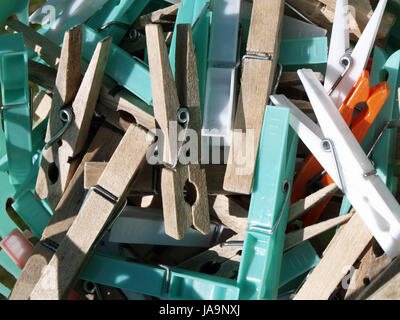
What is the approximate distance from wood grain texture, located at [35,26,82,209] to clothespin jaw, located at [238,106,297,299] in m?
0.55

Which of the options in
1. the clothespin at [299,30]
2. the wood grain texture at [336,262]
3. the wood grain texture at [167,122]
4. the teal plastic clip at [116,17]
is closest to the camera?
the wood grain texture at [167,122]

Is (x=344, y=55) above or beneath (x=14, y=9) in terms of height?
beneath

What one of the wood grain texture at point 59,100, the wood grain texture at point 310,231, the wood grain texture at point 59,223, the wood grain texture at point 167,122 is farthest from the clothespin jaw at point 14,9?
the wood grain texture at point 310,231

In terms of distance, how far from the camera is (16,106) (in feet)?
5.03

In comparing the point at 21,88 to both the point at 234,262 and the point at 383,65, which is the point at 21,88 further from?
the point at 383,65

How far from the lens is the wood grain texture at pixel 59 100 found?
1.47 meters

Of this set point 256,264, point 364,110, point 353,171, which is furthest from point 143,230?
point 364,110

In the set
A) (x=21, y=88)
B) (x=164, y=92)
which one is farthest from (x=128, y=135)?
(x=21, y=88)

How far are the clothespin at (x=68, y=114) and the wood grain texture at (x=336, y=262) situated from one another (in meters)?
0.74

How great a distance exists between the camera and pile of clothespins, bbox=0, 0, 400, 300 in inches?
54.3

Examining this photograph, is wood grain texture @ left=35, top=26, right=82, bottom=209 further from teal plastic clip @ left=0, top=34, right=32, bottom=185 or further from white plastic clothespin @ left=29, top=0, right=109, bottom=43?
white plastic clothespin @ left=29, top=0, right=109, bottom=43

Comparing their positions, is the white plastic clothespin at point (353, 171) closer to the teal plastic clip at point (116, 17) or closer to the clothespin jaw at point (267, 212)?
the clothespin jaw at point (267, 212)

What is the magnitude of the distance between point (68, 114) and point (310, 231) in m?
0.75

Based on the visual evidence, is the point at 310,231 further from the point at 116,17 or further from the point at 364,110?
the point at 116,17
